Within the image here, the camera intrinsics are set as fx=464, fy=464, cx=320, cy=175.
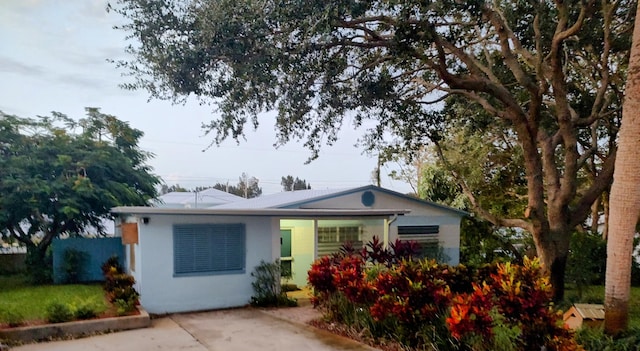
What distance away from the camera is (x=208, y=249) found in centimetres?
973

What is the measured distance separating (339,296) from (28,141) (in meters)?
10.7

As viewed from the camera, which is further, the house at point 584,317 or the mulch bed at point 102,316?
the mulch bed at point 102,316

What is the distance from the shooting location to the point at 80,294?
10.1 meters

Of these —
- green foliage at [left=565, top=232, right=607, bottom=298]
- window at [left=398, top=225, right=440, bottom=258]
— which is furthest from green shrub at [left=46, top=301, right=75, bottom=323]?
green foliage at [left=565, top=232, right=607, bottom=298]

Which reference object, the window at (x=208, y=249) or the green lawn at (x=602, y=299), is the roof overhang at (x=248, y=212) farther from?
the green lawn at (x=602, y=299)

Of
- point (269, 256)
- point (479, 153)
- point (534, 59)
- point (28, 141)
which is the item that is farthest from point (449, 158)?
point (28, 141)

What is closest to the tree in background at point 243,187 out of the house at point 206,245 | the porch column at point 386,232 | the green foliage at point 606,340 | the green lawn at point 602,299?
the porch column at point 386,232

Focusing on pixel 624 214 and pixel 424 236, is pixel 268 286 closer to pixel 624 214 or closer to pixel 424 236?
pixel 424 236

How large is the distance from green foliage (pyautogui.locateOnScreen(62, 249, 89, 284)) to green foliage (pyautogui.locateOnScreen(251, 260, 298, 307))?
16.2ft

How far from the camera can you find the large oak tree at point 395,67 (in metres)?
7.47

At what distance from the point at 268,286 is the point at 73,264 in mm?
5337

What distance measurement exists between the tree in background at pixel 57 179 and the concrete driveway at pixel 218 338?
601 cm

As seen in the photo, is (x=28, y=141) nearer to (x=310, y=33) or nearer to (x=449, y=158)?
(x=310, y=33)

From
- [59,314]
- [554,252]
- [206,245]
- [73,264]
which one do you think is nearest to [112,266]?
[73,264]
